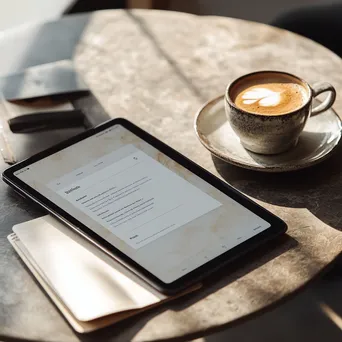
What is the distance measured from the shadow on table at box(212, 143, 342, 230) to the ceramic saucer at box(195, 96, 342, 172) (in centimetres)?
2

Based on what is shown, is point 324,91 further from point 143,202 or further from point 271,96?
point 143,202

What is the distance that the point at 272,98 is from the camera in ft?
2.97

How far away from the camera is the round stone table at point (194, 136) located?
696 millimetres

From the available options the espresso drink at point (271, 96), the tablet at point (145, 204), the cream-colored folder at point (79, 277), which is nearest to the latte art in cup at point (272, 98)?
the espresso drink at point (271, 96)

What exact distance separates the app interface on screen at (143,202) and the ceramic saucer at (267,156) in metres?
0.07

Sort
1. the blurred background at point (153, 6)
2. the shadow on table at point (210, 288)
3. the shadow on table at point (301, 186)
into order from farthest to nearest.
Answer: the blurred background at point (153, 6) < the shadow on table at point (301, 186) < the shadow on table at point (210, 288)

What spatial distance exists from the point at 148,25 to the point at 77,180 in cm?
47

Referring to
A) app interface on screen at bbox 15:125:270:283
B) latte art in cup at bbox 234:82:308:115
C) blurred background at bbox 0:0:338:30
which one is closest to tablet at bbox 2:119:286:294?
app interface on screen at bbox 15:125:270:283

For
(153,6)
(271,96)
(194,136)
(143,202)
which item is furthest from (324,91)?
(153,6)

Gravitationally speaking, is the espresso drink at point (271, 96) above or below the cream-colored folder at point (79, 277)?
above

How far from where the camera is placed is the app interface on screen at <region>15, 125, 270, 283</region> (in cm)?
76

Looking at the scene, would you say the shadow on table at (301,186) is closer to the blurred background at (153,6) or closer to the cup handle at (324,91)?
the cup handle at (324,91)

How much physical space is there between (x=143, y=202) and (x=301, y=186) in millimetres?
202

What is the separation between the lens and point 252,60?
1117mm
